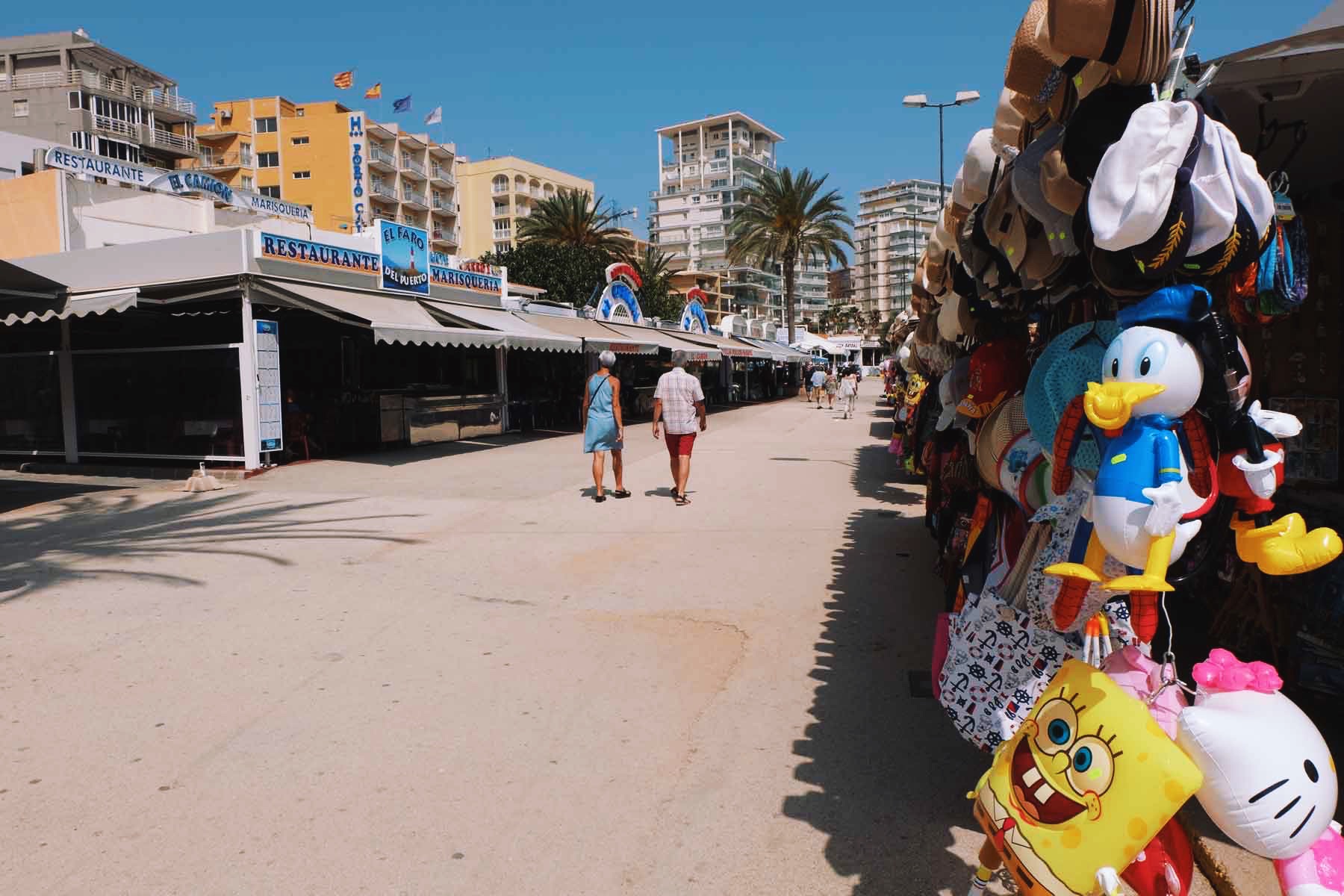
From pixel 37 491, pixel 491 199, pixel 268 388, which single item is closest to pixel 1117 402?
pixel 268 388

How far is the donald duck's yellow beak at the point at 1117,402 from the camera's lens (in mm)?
2041

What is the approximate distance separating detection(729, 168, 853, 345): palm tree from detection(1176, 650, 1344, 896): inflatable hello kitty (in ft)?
130

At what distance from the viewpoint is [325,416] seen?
15500 millimetres

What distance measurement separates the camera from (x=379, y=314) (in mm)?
13734

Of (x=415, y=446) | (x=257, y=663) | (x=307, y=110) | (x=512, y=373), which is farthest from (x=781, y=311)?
(x=257, y=663)

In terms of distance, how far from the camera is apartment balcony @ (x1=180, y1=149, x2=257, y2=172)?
229ft

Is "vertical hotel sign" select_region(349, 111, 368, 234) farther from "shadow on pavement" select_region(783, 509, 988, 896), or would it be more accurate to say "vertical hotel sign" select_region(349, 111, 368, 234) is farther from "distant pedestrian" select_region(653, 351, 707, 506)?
"shadow on pavement" select_region(783, 509, 988, 896)

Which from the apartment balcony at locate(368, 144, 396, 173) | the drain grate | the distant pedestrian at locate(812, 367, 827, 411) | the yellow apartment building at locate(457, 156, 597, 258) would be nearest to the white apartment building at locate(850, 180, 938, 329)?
the yellow apartment building at locate(457, 156, 597, 258)

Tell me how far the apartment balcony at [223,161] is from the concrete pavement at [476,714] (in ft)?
235

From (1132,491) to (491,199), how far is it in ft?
306

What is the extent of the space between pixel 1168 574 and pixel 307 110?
78.2 m

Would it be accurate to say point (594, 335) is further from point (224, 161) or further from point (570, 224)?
point (224, 161)

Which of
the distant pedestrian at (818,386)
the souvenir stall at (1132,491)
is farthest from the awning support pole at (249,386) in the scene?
the distant pedestrian at (818,386)

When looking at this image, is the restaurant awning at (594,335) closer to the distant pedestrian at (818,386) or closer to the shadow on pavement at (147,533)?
the distant pedestrian at (818,386)
